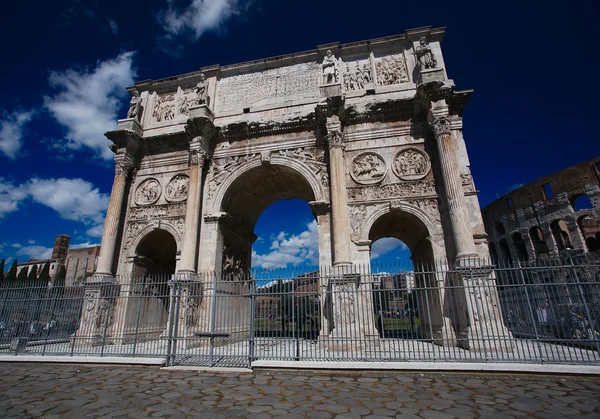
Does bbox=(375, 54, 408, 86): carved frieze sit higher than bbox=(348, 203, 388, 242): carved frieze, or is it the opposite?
bbox=(375, 54, 408, 86): carved frieze

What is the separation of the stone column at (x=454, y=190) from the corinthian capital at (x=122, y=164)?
11781 millimetres

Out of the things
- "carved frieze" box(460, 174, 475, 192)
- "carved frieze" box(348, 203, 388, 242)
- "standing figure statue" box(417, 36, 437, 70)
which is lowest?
"carved frieze" box(348, 203, 388, 242)

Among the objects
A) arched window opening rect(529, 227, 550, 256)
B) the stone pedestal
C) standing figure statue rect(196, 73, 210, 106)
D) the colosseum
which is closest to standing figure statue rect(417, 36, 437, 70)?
the stone pedestal

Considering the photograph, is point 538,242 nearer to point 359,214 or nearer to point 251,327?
point 359,214

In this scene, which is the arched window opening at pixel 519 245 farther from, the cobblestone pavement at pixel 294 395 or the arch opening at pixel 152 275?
the arch opening at pixel 152 275

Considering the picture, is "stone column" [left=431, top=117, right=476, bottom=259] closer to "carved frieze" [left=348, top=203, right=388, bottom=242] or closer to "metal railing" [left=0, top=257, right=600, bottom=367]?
"metal railing" [left=0, top=257, right=600, bottom=367]

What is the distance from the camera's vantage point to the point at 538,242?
2822 centimetres

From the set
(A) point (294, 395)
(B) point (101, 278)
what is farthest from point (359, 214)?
(B) point (101, 278)

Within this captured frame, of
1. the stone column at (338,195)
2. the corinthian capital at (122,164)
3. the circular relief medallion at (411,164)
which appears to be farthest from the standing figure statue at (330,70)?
the corinthian capital at (122,164)

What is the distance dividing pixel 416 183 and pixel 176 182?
9.27 metres

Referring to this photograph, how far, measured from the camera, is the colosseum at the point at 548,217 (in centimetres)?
2447

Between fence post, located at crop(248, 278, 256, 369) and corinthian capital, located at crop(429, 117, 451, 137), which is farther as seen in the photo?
corinthian capital, located at crop(429, 117, 451, 137)

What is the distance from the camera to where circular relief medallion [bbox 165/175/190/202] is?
1309 centimetres

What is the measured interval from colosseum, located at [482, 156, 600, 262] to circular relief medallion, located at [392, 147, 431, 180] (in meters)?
20.0
